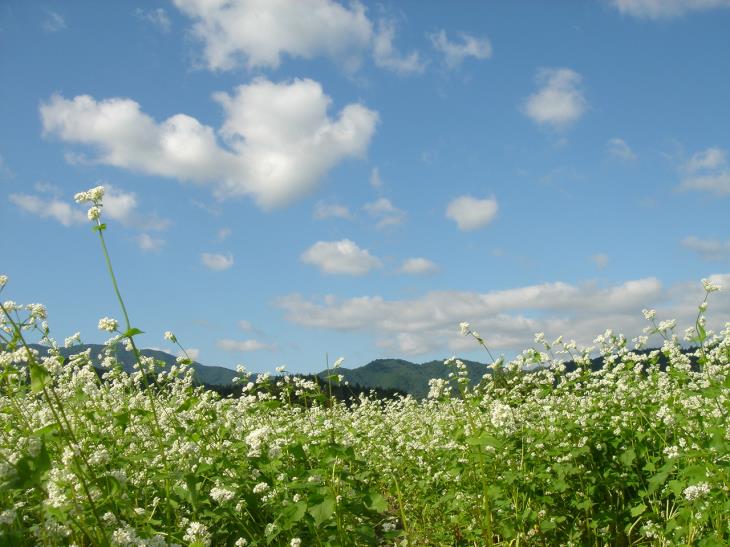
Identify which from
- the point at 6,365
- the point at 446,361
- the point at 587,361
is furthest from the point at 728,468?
the point at 6,365

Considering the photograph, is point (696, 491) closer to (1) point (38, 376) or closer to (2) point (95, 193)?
(1) point (38, 376)

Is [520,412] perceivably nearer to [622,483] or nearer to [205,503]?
[622,483]

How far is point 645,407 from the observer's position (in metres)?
7.90

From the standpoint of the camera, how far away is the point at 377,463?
10.4 m

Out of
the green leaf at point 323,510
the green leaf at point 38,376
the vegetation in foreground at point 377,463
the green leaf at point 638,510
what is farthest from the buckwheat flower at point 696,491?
the green leaf at point 38,376

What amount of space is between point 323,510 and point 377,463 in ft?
19.0

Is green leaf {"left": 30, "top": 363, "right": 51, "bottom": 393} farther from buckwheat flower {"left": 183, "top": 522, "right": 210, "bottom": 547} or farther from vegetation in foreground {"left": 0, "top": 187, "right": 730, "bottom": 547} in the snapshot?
buckwheat flower {"left": 183, "top": 522, "right": 210, "bottom": 547}

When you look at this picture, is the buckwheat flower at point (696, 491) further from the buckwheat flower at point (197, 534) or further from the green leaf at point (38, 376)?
the green leaf at point (38, 376)

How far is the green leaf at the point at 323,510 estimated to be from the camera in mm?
4742

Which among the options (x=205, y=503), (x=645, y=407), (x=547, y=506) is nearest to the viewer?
(x=205, y=503)

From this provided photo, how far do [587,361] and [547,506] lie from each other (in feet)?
9.28

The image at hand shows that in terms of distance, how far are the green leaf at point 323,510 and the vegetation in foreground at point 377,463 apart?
0.8 inches

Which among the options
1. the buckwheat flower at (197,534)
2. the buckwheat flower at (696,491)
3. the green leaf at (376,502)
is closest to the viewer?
the buckwheat flower at (197,534)

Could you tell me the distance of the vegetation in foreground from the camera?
4652mm
